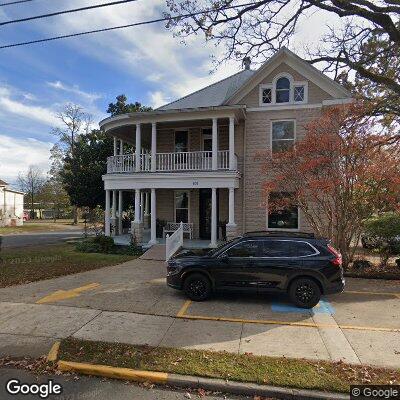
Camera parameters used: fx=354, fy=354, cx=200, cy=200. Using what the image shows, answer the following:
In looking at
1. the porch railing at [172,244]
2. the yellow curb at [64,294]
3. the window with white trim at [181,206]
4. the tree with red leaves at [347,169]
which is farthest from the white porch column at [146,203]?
the yellow curb at [64,294]

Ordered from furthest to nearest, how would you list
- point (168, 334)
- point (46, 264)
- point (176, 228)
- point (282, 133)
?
point (176, 228) → point (282, 133) → point (46, 264) → point (168, 334)

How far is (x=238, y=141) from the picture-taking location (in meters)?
17.8

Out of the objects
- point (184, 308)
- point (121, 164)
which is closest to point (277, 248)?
point (184, 308)

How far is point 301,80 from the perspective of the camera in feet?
55.7

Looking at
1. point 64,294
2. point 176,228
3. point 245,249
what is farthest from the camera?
point 176,228

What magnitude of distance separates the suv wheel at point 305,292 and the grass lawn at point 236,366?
279 centimetres

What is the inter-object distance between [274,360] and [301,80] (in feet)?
48.3

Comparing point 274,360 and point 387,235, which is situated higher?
point 387,235

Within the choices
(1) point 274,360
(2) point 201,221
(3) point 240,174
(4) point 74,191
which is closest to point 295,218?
(3) point 240,174

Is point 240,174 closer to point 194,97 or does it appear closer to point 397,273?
point 194,97

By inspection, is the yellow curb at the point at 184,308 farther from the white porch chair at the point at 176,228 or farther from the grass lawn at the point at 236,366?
the white porch chair at the point at 176,228

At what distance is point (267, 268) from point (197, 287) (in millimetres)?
1747

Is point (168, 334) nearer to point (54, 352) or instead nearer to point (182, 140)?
point (54, 352)

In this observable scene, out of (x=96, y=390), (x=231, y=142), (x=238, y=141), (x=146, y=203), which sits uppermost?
(x=238, y=141)
